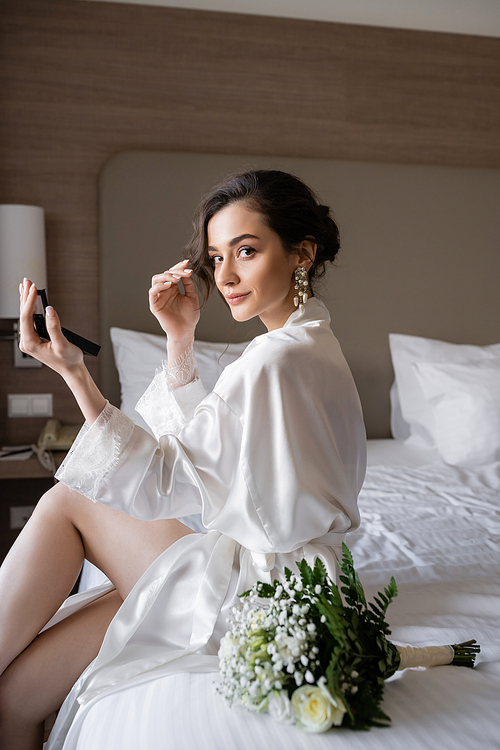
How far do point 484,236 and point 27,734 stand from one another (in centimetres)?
289

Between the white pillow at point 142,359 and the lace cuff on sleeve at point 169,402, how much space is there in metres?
0.89

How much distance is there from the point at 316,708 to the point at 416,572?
0.77m

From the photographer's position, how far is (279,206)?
137 centimetres

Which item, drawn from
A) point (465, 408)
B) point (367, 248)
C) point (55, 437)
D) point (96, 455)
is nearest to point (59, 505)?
point (96, 455)

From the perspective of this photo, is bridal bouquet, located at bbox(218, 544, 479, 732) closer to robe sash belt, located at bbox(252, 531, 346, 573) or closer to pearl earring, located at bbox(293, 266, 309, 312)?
robe sash belt, located at bbox(252, 531, 346, 573)

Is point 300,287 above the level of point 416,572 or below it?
above

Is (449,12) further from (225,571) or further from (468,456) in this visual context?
(225,571)

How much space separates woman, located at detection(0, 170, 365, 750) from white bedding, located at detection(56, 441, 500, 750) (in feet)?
0.41

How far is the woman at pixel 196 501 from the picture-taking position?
1091 millimetres

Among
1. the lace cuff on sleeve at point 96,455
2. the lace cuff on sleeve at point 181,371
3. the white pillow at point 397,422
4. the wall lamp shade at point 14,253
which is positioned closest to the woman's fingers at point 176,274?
the lace cuff on sleeve at point 181,371

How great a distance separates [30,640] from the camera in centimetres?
123

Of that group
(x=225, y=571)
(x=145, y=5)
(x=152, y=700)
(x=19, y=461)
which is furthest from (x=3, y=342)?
(x=152, y=700)

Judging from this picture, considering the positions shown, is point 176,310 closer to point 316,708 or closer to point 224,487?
point 224,487

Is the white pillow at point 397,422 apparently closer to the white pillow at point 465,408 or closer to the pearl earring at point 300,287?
the white pillow at point 465,408
